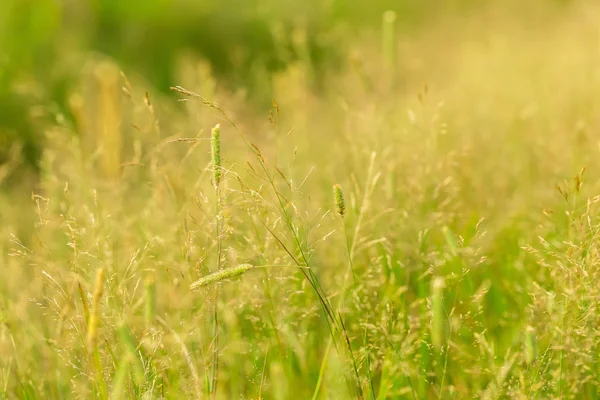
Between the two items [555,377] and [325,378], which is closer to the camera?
[555,377]

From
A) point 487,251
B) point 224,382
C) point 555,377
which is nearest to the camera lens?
point 555,377

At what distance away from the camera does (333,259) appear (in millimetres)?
1784

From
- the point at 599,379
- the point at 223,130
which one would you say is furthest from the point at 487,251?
the point at 223,130

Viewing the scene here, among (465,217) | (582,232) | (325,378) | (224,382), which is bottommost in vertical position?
(224,382)

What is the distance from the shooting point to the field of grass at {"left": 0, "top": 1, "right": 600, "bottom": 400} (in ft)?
4.01

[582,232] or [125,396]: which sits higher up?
[582,232]

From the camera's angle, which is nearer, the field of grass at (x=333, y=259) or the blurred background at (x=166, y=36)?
the field of grass at (x=333, y=259)

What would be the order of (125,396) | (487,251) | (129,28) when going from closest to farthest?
(125,396) → (487,251) → (129,28)

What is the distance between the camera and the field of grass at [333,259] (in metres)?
1.22

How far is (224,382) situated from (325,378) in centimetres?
27

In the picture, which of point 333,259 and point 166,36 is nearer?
point 333,259

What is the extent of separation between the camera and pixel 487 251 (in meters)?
1.85

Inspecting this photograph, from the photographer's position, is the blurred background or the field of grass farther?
the blurred background

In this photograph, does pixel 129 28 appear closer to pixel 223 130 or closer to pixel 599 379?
Answer: pixel 223 130
